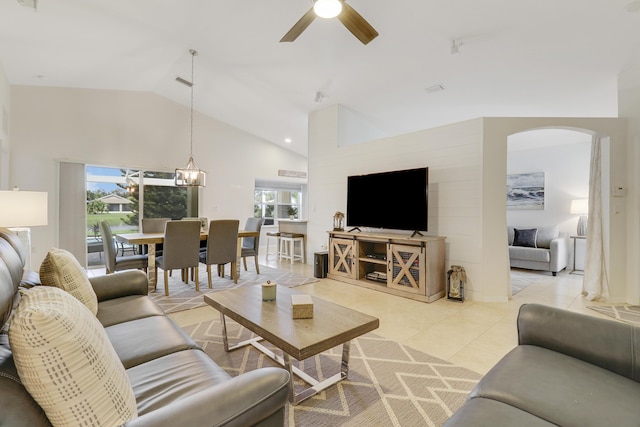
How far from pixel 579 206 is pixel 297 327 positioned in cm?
585

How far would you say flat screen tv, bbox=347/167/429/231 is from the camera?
3920mm

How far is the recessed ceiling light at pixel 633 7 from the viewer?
97.7 inches

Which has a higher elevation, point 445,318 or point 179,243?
point 179,243

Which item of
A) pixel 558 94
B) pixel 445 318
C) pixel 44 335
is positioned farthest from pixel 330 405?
pixel 558 94

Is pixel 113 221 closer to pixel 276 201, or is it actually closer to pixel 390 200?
pixel 276 201

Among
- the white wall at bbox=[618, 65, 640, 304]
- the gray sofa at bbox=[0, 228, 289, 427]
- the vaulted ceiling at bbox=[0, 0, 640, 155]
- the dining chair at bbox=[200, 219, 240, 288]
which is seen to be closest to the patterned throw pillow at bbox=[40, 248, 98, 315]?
the gray sofa at bbox=[0, 228, 289, 427]

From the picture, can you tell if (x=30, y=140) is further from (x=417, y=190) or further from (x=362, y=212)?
(x=417, y=190)

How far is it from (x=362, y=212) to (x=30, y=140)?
5.46 metres

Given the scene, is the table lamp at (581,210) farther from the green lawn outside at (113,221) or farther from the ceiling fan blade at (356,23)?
the green lawn outside at (113,221)

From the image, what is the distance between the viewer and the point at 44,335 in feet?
2.44

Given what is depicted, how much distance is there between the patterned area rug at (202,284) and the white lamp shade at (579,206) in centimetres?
469

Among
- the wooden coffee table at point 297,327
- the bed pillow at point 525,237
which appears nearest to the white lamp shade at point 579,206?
the bed pillow at point 525,237

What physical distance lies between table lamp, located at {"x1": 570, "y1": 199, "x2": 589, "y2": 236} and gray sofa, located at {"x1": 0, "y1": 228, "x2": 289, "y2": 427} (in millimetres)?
6265

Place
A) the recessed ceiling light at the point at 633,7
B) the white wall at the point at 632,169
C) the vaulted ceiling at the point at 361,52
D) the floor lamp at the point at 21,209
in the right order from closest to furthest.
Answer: the recessed ceiling light at the point at 633,7 → the floor lamp at the point at 21,209 → the vaulted ceiling at the point at 361,52 → the white wall at the point at 632,169
